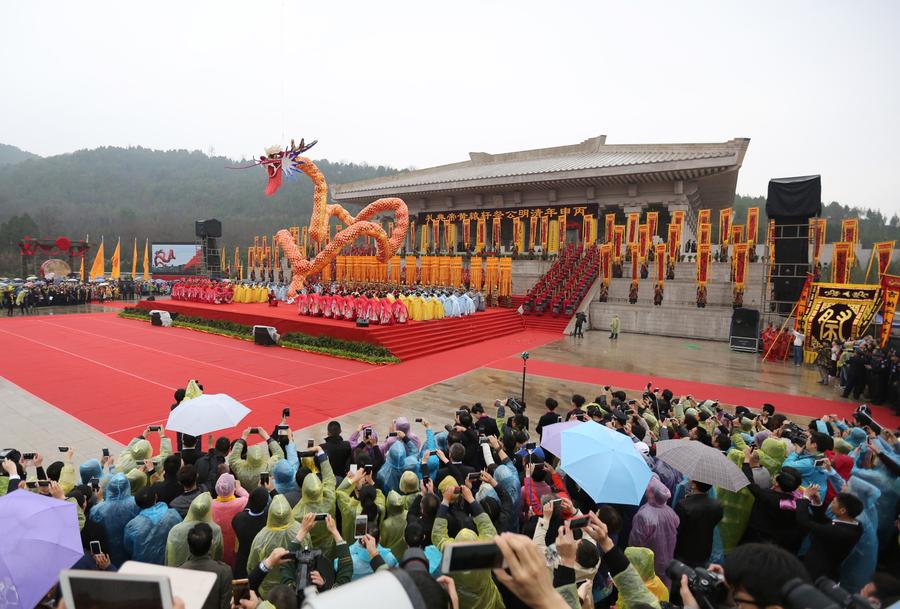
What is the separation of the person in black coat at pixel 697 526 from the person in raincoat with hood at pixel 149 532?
3.84 m

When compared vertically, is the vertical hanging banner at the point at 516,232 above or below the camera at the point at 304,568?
above

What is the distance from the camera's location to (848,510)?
10.0ft

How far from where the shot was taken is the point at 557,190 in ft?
96.3

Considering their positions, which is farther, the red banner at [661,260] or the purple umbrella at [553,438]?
the red banner at [661,260]

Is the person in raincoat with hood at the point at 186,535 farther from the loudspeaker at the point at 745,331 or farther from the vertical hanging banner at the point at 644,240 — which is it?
the vertical hanging banner at the point at 644,240

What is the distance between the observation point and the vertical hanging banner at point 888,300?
40.5ft

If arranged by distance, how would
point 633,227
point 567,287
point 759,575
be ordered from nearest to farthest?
1. point 759,575
2. point 633,227
3. point 567,287

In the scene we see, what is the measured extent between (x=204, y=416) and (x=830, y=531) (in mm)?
5624

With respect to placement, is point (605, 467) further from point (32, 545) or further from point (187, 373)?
point (187, 373)

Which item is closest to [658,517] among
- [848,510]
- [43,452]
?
[848,510]

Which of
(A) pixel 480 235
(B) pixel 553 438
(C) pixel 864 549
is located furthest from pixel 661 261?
(C) pixel 864 549

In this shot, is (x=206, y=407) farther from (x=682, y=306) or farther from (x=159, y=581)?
(x=682, y=306)

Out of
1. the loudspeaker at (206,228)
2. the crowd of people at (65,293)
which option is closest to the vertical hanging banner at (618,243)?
the loudspeaker at (206,228)

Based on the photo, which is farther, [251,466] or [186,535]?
[251,466]
